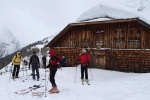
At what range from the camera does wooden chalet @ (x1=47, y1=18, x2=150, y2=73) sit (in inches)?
819

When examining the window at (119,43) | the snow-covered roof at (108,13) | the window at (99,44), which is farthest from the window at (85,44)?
the window at (119,43)

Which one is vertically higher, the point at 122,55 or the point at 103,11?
the point at 103,11

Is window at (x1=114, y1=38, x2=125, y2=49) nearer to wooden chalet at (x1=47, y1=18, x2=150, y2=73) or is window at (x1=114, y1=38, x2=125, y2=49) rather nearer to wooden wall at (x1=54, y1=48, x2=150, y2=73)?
wooden chalet at (x1=47, y1=18, x2=150, y2=73)

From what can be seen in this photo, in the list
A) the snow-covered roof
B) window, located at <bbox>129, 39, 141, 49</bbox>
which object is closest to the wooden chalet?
window, located at <bbox>129, 39, 141, 49</bbox>

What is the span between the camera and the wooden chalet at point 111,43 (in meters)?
20.8

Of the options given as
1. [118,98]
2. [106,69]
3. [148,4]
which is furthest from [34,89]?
[148,4]

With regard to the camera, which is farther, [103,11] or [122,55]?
[103,11]

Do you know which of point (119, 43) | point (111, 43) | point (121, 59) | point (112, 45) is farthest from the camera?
point (111, 43)

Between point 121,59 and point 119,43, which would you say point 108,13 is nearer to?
point 119,43

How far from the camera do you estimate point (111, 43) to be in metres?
22.8

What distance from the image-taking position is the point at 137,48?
21109 millimetres

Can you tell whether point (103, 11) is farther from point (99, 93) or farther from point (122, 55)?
point (99, 93)

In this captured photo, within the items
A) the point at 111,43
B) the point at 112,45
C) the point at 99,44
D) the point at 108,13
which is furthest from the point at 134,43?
the point at 108,13

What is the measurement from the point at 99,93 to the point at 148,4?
190607 millimetres
